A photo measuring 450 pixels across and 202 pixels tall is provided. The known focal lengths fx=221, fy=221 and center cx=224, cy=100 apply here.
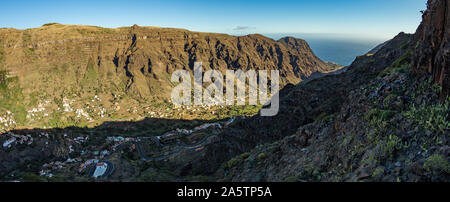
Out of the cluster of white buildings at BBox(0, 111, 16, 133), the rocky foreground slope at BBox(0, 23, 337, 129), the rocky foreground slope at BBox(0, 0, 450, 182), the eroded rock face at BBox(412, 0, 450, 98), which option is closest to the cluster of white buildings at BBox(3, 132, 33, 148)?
the rocky foreground slope at BBox(0, 0, 450, 182)

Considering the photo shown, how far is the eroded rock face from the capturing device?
1236 centimetres

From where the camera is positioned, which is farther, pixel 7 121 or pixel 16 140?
pixel 7 121

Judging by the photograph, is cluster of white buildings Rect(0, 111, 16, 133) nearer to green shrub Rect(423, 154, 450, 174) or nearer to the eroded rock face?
green shrub Rect(423, 154, 450, 174)

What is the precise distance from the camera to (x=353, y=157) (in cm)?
1368

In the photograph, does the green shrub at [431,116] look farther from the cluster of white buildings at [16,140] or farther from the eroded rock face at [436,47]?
the cluster of white buildings at [16,140]

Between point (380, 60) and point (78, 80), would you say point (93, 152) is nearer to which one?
point (380, 60)

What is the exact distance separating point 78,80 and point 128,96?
41.2 meters

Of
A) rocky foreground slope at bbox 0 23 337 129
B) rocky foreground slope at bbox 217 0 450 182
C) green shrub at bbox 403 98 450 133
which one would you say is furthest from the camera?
rocky foreground slope at bbox 0 23 337 129

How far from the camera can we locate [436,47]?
47.4 feet

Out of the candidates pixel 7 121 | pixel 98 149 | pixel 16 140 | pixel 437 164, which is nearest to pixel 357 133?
pixel 437 164

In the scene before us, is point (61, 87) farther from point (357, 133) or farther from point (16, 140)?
point (357, 133)

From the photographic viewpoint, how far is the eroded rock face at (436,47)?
12.4m

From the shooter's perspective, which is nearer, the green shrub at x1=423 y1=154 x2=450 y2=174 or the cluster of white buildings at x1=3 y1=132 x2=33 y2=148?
the green shrub at x1=423 y1=154 x2=450 y2=174

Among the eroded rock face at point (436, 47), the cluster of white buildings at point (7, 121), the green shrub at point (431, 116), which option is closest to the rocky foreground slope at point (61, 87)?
the cluster of white buildings at point (7, 121)
